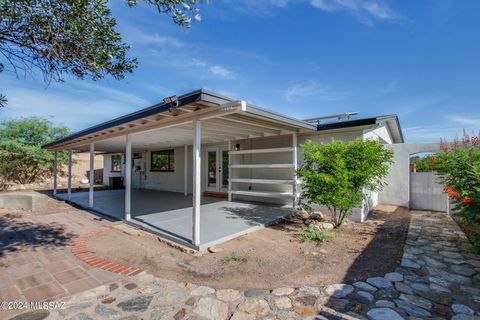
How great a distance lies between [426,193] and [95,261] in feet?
31.3

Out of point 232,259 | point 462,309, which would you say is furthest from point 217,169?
point 462,309

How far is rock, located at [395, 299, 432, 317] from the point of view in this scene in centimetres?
218

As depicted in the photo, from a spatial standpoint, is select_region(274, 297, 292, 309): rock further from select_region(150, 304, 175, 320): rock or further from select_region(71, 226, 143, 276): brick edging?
select_region(71, 226, 143, 276): brick edging

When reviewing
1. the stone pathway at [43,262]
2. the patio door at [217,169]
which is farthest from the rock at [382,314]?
the patio door at [217,169]

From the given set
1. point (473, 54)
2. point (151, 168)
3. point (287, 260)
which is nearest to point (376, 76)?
point (473, 54)

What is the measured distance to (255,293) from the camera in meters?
2.63

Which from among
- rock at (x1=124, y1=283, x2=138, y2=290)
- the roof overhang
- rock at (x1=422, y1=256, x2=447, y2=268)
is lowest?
rock at (x1=124, y1=283, x2=138, y2=290)

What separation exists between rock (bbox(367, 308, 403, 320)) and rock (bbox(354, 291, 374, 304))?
0.47ft

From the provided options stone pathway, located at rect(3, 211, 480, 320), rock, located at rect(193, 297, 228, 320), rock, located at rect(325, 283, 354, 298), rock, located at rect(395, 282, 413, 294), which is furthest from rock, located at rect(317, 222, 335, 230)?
rock, located at rect(193, 297, 228, 320)

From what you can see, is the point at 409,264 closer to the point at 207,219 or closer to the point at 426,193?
the point at 207,219

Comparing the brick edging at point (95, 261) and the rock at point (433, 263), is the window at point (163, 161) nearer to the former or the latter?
the brick edging at point (95, 261)

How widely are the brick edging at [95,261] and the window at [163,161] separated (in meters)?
7.79

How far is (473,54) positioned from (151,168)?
1544 cm

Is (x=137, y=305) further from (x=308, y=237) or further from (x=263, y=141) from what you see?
(x=263, y=141)
